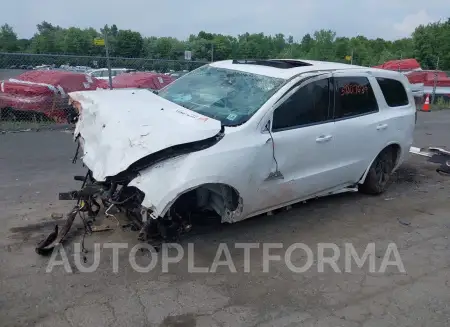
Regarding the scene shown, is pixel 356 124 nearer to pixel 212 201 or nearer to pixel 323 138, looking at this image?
pixel 323 138

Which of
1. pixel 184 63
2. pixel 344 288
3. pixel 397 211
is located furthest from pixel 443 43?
pixel 344 288

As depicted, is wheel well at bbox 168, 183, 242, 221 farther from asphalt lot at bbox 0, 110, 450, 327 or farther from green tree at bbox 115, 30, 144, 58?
green tree at bbox 115, 30, 144, 58

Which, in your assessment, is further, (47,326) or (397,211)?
(397,211)

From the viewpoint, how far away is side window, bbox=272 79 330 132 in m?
4.61

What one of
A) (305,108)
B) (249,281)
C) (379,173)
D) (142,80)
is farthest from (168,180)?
(142,80)

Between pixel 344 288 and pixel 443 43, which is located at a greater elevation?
pixel 443 43

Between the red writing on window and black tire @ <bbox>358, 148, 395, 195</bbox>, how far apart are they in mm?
933

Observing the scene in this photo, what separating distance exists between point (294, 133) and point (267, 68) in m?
0.94

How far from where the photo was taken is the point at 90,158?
14.4 ft

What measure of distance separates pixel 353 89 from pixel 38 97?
8175 millimetres

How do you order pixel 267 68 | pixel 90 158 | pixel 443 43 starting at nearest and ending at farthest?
1. pixel 90 158
2. pixel 267 68
3. pixel 443 43

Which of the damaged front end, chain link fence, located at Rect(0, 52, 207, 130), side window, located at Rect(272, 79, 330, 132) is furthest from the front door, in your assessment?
chain link fence, located at Rect(0, 52, 207, 130)

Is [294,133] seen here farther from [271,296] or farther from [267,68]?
[271,296]

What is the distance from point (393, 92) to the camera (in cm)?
615
